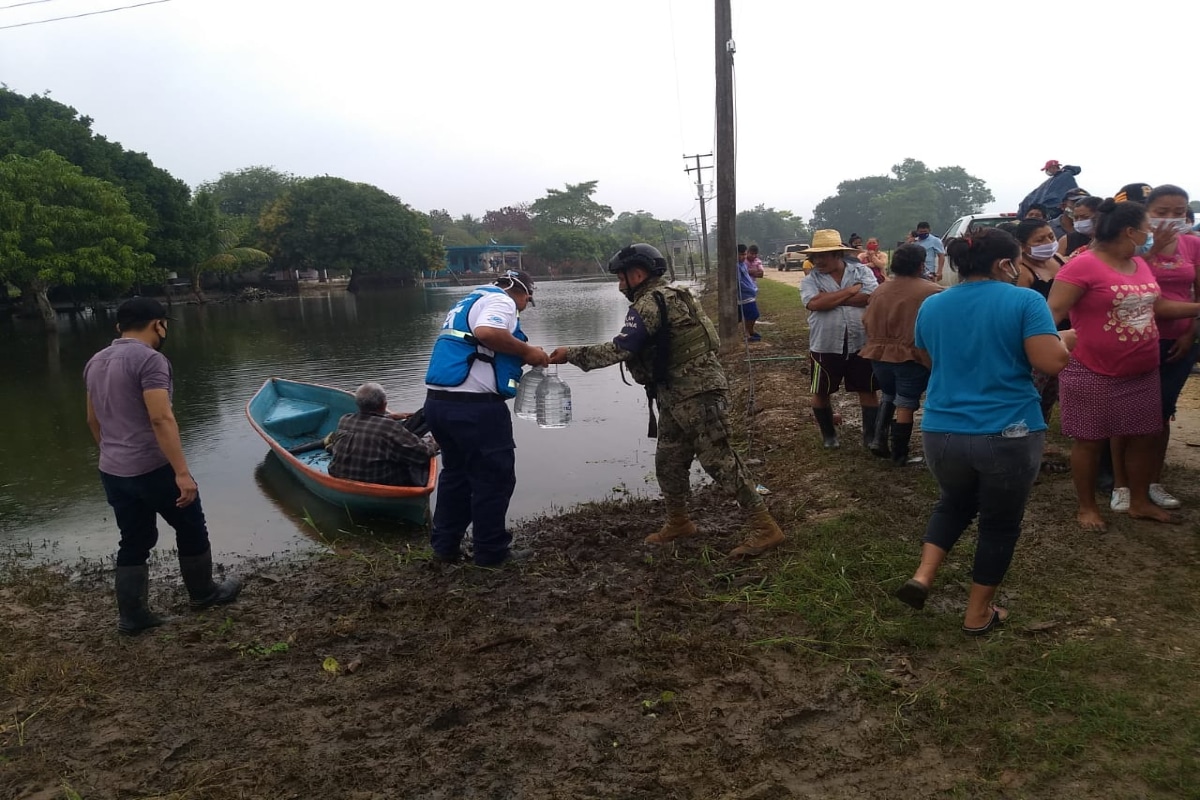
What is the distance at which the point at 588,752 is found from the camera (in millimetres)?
2891

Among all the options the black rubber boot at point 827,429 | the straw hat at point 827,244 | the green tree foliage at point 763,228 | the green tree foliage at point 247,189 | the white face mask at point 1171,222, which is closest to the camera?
the white face mask at point 1171,222

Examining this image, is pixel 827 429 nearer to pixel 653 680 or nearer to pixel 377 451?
pixel 653 680

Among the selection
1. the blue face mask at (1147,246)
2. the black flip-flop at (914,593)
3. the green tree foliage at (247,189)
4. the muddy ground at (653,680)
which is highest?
the green tree foliage at (247,189)

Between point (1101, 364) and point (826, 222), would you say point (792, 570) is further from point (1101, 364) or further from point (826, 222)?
point (826, 222)

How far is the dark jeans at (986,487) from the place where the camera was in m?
3.01

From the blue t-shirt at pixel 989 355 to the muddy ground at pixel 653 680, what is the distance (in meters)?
1.02

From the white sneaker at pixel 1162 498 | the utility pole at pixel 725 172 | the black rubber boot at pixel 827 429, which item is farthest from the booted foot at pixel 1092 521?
the utility pole at pixel 725 172

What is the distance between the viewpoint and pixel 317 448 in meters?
8.97

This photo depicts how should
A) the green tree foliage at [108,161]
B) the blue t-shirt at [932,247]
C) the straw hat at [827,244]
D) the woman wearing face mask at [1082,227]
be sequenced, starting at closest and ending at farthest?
the woman wearing face mask at [1082,227] → the straw hat at [827,244] → the blue t-shirt at [932,247] → the green tree foliage at [108,161]

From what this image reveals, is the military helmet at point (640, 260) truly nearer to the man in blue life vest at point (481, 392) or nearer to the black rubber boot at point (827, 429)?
the man in blue life vest at point (481, 392)

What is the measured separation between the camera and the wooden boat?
6598mm

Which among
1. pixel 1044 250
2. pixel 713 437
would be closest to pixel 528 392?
pixel 713 437

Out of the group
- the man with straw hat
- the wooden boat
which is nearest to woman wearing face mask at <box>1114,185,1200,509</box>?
the man with straw hat

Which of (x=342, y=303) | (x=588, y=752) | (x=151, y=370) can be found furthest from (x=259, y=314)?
(x=588, y=752)
